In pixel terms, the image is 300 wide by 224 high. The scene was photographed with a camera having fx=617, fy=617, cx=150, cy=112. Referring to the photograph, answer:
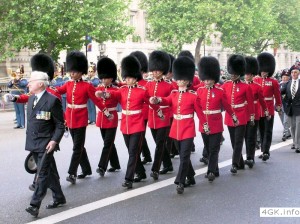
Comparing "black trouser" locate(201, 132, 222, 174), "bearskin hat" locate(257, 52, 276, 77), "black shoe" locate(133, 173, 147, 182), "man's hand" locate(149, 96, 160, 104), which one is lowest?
"black shoe" locate(133, 173, 147, 182)

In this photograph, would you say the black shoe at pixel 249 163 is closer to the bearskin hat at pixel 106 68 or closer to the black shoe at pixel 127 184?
the black shoe at pixel 127 184

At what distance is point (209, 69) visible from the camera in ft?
30.0

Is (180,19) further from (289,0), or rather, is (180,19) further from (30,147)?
(30,147)

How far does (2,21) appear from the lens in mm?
29250

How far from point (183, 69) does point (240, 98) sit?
1530 millimetres

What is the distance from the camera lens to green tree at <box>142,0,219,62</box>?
40.6 meters

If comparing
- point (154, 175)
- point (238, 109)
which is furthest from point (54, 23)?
point (154, 175)

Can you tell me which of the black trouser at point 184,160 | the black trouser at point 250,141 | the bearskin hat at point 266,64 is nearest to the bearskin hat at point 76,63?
the black trouser at point 184,160

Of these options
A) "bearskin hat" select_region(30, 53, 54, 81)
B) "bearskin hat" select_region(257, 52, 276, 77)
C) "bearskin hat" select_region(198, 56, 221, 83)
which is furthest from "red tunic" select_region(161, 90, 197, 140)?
"bearskin hat" select_region(257, 52, 276, 77)

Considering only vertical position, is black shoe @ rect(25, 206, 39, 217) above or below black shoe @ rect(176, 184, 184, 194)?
above

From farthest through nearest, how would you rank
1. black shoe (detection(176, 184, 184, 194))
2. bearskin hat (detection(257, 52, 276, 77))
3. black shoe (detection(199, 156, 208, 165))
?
bearskin hat (detection(257, 52, 276, 77)) → black shoe (detection(199, 156, 208, 165)) → black shoe (detection(176, 184, 184, 194))

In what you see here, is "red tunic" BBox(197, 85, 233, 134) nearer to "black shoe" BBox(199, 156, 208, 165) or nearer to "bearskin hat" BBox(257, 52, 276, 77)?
"black shoe" BBox(199, 156, 208, 165)

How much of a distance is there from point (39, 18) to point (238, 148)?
68.7ft

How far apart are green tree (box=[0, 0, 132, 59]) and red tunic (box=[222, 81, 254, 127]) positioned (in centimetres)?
1969
